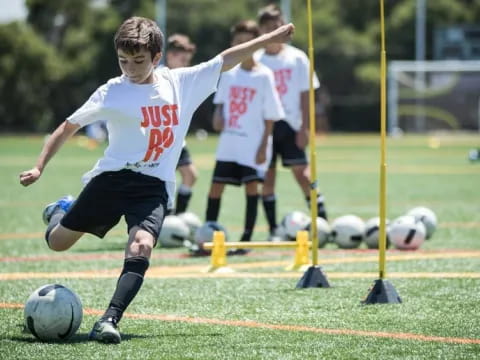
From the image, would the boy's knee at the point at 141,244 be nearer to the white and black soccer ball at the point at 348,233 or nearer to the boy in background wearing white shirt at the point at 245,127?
the boy in background wearing white shirt at the point at 245,127

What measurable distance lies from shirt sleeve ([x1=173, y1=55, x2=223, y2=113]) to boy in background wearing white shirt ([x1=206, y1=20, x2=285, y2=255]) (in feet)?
13.8

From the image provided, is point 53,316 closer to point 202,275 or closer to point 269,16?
point 202,275

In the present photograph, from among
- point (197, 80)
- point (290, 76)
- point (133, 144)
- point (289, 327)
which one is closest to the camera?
point (133, 144)

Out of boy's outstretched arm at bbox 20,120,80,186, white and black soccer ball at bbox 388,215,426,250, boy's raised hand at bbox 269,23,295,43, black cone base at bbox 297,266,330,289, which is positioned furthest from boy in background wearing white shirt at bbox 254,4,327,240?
boy's outstretched arm at bbox 20,120,80,186

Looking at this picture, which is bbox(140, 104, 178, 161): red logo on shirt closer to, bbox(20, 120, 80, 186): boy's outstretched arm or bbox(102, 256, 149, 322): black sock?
bbox(20, 120, 80, 186): boy's outstretched arm

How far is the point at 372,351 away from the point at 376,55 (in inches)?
1896

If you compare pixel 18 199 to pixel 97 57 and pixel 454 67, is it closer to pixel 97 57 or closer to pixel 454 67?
pixel 454 67

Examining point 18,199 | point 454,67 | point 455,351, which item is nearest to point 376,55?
point 454,67

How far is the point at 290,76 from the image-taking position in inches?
478

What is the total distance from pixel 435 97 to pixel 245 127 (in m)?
33.5

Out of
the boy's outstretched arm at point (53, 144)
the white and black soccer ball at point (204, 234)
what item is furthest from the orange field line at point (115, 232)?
the boy's outstretched arm at point (53, 144)

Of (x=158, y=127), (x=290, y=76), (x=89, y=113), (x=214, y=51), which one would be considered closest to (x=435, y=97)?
(x=214, y=51)

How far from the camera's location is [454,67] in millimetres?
45219

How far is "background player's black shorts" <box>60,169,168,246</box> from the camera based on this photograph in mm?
6691
